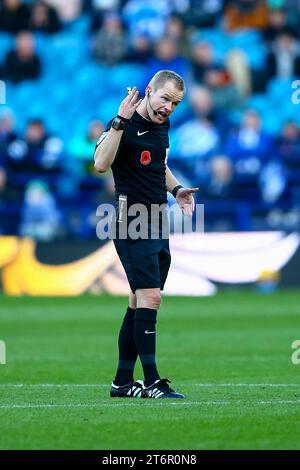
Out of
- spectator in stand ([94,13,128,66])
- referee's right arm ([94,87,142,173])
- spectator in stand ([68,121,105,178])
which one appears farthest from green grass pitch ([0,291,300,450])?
spectator in stand ([94,13,128,66])

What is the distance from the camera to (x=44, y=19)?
26.2 metres

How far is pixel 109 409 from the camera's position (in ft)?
26.4

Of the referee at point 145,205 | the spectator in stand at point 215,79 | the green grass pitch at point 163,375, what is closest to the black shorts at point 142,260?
the referee at point 145,205

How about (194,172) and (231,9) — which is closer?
(194,172)

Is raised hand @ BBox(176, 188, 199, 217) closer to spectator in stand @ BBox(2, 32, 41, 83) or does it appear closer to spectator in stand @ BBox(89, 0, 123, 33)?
spectator in stand @ BBox(2, 32, 41, 83)

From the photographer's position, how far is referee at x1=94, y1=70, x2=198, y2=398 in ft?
28.6

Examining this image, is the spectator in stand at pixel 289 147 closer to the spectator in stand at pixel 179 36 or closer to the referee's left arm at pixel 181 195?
→ the spectator in stand at pixel 179 36

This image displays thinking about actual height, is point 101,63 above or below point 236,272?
above

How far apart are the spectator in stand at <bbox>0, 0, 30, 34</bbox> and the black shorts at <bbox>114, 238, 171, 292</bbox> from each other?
58.9ft

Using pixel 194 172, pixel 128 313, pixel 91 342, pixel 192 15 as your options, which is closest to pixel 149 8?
pixel 192 15

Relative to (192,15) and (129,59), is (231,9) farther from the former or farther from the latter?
(129,59)

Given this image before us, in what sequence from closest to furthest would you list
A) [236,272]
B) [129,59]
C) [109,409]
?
[109,409] < [236,272] < [129,59]

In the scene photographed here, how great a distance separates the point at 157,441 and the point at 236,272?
14.4 meters

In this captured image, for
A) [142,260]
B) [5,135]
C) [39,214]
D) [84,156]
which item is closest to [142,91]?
[84,156]
